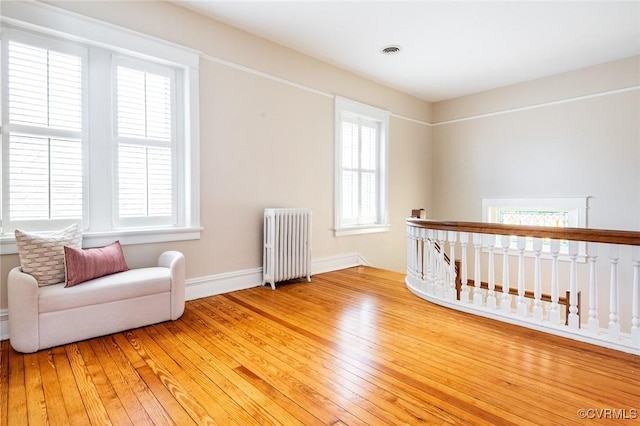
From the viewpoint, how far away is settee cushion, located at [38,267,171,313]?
2.26 metres

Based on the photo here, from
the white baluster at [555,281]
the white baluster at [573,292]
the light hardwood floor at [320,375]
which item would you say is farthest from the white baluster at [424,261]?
the white baluster at [573,292]

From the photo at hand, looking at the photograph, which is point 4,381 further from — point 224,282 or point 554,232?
point 554,232

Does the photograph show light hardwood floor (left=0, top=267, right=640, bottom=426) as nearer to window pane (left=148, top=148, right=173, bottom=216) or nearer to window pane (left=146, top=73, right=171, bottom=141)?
window pane (left=148, top=148, right=173, bottom=216)

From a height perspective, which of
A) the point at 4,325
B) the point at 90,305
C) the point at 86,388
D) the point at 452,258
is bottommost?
the point at 86,388

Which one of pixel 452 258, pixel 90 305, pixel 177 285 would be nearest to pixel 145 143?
pixel 177 285

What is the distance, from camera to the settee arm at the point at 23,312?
2162 millimetres

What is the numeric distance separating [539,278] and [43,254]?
3.78m

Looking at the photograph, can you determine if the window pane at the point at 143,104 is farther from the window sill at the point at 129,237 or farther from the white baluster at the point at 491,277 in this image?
the white baluster at the point at 491,277

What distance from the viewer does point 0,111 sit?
246cm

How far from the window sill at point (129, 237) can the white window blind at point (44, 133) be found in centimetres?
19

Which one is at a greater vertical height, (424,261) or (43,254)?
(43,254)

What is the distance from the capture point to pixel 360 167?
524cm

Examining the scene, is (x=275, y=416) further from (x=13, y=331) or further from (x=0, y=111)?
(x=0, y=111)

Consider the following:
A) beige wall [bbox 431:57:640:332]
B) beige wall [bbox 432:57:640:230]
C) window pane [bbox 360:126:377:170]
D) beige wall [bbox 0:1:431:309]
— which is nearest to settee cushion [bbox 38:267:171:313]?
beige wall [bbox 0:1:431:309]
